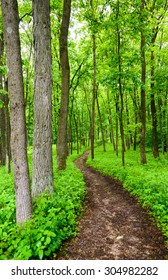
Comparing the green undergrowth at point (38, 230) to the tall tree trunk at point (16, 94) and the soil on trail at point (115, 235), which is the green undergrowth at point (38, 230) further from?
the tall tree trunk at point (16, 94)

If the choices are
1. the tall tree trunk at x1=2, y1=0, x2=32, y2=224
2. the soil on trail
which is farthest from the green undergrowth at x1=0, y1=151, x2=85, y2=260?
the tall tree trunk at x1=2, y1=0, x2=32, y2=224

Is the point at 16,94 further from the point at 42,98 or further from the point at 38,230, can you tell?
the point at 38,230

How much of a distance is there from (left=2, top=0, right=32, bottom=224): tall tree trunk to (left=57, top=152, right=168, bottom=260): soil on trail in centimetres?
155

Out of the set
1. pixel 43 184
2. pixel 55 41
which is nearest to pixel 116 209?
pixel 43 184

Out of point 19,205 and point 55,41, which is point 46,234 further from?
point 55,41

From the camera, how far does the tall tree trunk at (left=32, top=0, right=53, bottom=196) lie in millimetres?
6133

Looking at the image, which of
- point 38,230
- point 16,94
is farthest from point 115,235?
point 16,94

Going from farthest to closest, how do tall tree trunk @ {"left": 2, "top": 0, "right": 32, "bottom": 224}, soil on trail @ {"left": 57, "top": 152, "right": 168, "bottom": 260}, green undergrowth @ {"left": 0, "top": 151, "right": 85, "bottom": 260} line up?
tall tree trunk @ {"left": 2, "top": 0, "right": 32, "bottom": 224}, soil on trail @ {"left": 57, "top": 152, "right": 168, "bottom": 260}, green undergrowth @ {"left": 0, "top": 151, "right": 85, "bottom": 260}

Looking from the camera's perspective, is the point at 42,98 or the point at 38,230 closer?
the point at 38,230

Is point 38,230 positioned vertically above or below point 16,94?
below

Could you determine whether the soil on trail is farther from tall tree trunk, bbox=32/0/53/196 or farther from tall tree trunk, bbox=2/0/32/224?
tall tree trunk, bbox=32/0/53/196

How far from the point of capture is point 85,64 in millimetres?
19266

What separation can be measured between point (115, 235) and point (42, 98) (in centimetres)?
428

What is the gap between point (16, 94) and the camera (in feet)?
16.6
